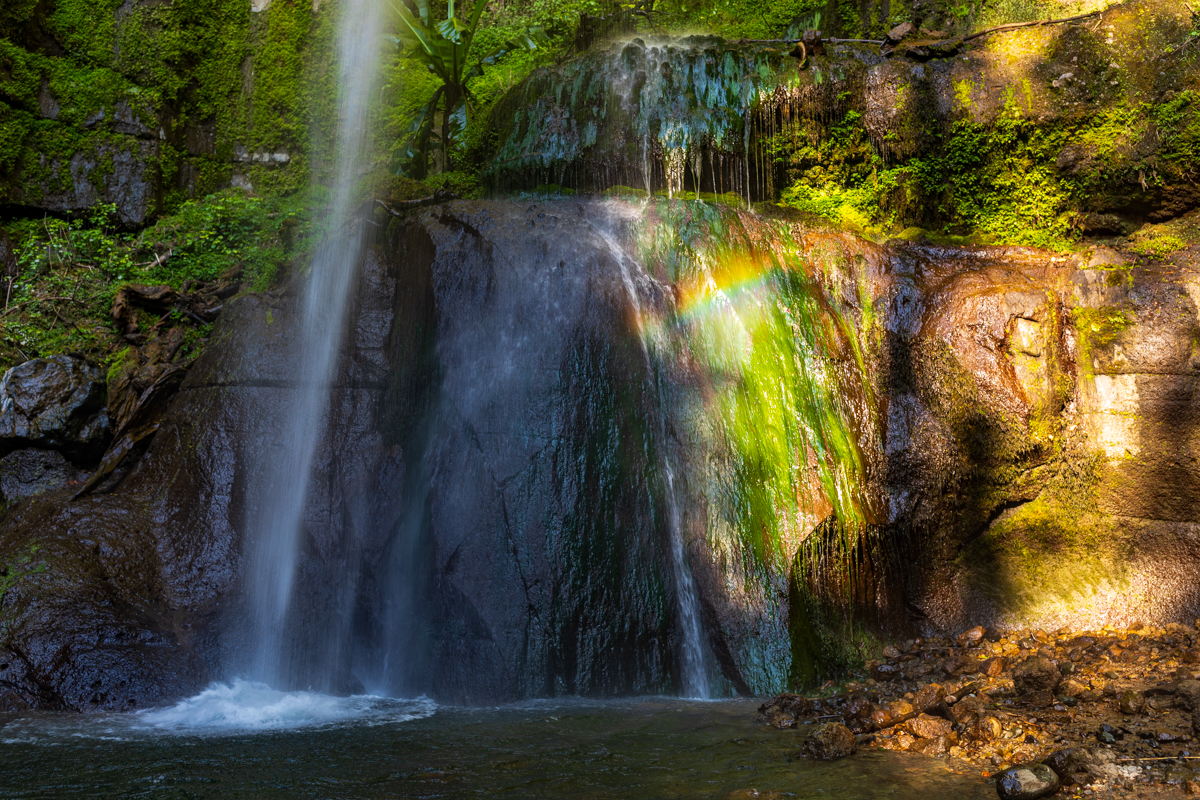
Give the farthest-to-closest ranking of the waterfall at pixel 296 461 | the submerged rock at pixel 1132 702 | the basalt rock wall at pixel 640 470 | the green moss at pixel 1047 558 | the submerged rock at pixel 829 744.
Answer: the green moss at pixel 1047 558 < the waterfall at pixel 296 461 < the basalt rock wall at pixel 640 470 < the submerged rock at pixel 1132 702 < the submerged rock at pixel 829 744

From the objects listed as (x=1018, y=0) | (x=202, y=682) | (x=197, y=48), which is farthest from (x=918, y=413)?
(x=197, y=48)

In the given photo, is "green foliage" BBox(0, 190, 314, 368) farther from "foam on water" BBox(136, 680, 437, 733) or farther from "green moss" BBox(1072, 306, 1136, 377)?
"green moss" BBox(1072, 306, 1136, 377)

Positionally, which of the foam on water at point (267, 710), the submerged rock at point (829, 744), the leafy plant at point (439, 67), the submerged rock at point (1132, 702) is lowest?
the foam on water at point (267, 710)

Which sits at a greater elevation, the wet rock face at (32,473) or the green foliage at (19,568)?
the wet rock face at (32,473)

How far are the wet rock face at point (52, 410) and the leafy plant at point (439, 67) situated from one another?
4734mm

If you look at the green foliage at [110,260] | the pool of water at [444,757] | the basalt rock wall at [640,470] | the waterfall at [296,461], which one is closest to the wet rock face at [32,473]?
the basalt rock wall at [640,470]

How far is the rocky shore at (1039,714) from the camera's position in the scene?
322 centimetres

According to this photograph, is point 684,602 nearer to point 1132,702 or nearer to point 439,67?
point 1132,702

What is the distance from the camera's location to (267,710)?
478 cm

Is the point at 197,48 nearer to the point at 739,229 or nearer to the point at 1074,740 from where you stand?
the point at 739,229

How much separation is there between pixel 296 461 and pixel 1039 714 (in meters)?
5.46

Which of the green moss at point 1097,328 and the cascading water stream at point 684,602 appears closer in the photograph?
the cascading water stream at point 684,602

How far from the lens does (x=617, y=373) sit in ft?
19.4

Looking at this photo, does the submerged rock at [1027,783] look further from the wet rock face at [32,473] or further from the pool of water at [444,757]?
the wet rock face at [32,473]
